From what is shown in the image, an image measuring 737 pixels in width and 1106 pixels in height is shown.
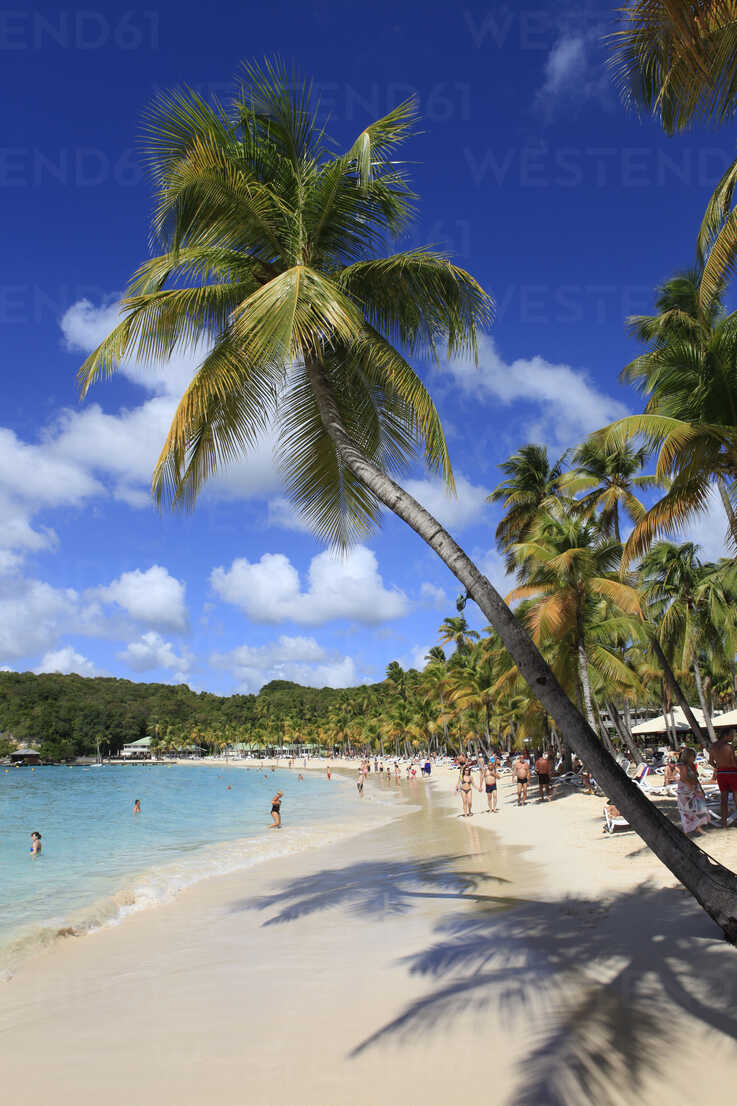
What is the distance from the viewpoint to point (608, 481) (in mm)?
24562

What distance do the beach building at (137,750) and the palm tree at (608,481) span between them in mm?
132821

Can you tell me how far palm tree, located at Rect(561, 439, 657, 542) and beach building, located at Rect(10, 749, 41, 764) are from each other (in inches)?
4774

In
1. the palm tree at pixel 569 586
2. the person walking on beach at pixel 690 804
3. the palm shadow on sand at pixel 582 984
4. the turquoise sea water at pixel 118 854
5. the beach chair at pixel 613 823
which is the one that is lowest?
the turquoise sea water at pixel 118 854

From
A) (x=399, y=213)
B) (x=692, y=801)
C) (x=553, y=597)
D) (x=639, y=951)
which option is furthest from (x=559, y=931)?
(x=553, y=597)

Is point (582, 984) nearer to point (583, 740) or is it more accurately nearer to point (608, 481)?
point (583, 740)

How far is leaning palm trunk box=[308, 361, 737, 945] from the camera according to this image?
3.33 m

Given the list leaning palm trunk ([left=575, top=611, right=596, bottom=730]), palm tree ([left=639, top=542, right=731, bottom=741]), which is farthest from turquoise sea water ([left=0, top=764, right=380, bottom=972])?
palm tree ([left=639, top=542, right=731, bottom=741])

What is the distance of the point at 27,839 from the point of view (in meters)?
24.0

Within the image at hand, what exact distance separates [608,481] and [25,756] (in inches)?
4847

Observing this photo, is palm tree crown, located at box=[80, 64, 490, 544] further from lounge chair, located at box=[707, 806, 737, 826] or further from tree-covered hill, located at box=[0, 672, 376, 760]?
tree-covered hill, located at box=[0, 672, 376, 760]

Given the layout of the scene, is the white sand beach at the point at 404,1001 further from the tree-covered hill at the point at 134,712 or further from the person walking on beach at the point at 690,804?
the tree-covered hill at the point at 134,712

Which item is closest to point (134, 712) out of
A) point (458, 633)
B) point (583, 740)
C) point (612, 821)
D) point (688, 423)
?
point (458, 633)

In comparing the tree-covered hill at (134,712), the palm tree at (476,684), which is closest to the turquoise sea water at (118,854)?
the palm tree at (476,684)

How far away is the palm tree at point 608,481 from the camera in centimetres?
2356
